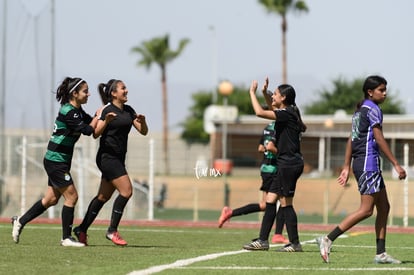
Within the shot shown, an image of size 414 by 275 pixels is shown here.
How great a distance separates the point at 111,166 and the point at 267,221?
192 centimetres

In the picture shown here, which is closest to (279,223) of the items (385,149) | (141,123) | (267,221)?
(267,221)

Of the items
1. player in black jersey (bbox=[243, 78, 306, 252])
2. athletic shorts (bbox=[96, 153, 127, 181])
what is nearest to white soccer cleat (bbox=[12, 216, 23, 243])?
athletic shorts (bbox=[96, 153, 127, 181])

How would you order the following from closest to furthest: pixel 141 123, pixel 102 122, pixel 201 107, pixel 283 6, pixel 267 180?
pixel 102 122, pixel 141 123, pixel 267 180, pixel 283 6, pixel 201 107

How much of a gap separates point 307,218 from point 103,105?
A: 18.3m

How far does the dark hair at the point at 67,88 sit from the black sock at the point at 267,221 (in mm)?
2622

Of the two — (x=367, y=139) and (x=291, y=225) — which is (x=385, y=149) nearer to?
(x=367, y=139)

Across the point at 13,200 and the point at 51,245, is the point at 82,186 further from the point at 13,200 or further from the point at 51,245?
the point at 51,245

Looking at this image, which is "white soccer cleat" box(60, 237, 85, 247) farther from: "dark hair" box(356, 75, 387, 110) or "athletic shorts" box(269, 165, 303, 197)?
"dark hair" box(356, 75, 387, 110)

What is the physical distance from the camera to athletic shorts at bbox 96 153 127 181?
13.1 meters

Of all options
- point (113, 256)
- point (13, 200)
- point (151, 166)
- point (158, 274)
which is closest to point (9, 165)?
point (13, 200)

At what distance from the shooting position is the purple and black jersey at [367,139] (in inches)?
429

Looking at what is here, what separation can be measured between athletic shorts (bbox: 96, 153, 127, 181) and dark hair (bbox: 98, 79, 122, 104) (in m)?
0.67

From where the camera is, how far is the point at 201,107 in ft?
296

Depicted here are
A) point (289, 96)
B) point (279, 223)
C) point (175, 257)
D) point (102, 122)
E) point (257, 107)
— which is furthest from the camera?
point (279, 223)
